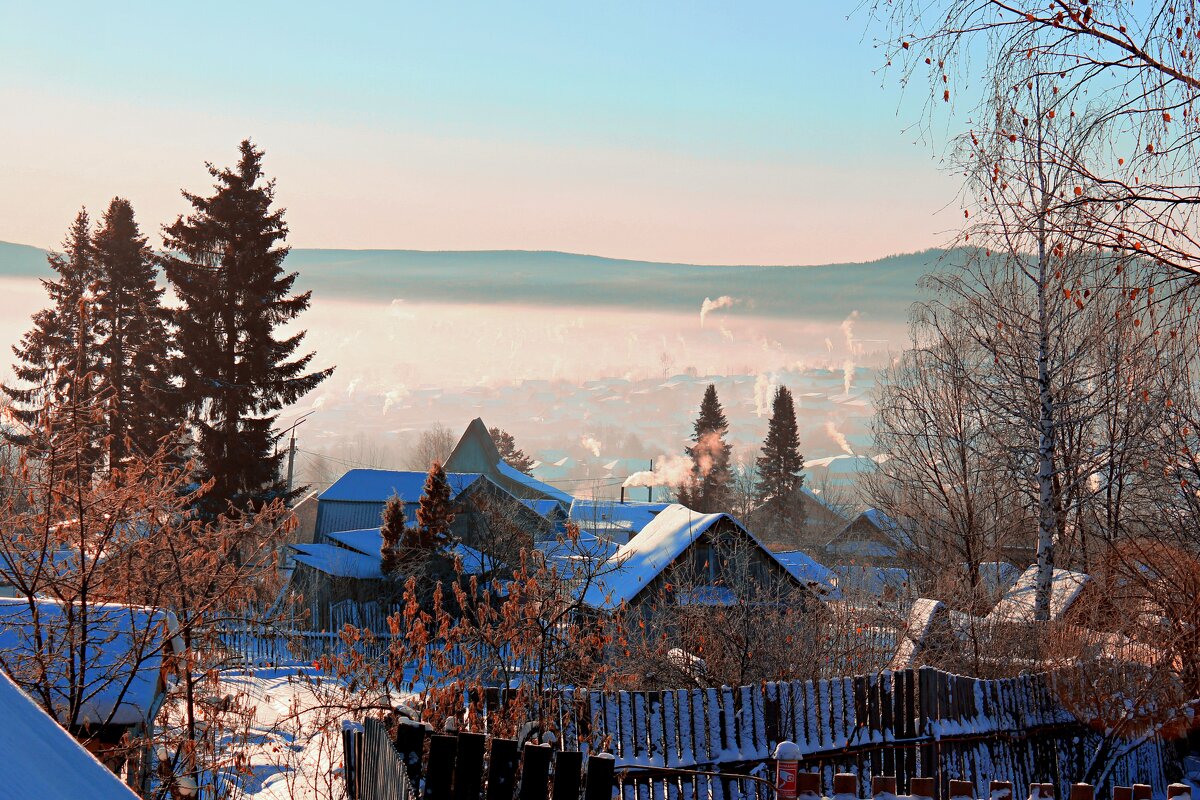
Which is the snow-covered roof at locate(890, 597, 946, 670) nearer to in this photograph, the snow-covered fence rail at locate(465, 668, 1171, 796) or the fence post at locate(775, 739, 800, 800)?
the snow-covered fence rail at locate(465, 668, 1171, 796)

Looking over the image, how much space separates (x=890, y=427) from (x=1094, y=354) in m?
5.32

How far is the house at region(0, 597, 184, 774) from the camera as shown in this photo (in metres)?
6.92

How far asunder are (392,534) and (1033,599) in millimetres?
22485

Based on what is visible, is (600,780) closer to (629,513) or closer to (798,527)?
(629,513)

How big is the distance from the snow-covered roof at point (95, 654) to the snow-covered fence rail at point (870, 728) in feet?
8.18

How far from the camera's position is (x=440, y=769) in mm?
4480

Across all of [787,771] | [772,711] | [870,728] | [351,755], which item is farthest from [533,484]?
[787,771]

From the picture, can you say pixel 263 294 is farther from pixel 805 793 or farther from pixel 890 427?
pixel 805 793

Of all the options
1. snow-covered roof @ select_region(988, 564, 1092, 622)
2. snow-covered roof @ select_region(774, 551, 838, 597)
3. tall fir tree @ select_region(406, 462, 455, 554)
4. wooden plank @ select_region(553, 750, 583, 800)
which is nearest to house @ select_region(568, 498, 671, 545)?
snow-covered roof @ select_region(774, 551, 838, 597)

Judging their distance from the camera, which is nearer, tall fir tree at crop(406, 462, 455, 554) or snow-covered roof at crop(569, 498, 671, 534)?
tall fir tree at crop(406, 462, 455, 554)

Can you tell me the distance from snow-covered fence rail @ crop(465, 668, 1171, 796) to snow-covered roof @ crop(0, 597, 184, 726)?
8.18 ft

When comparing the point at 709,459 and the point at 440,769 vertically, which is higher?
the point at 440,769

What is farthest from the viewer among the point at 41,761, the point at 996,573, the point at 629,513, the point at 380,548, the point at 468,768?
the point at 629,513

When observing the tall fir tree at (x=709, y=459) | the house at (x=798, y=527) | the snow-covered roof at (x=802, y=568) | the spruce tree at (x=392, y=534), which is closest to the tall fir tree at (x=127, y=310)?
the spruce tree at (x=392, y=534)
